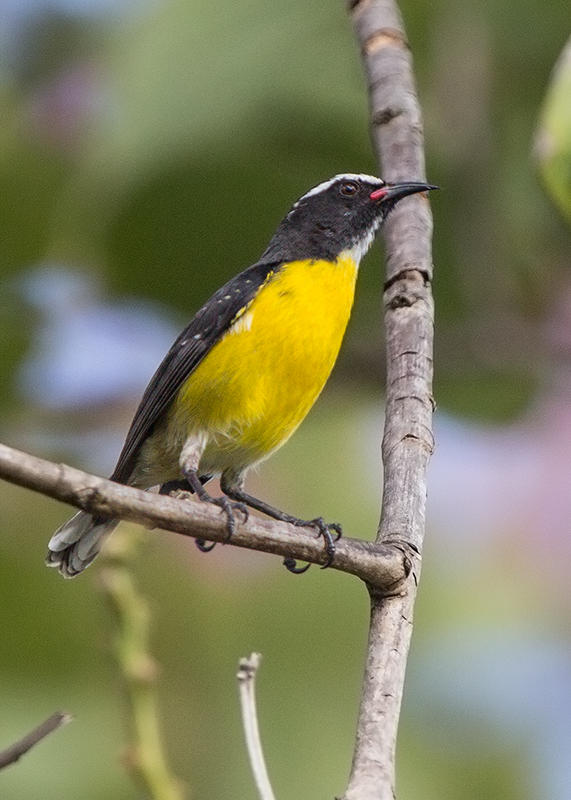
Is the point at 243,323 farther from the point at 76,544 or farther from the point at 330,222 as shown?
the point at 76,544

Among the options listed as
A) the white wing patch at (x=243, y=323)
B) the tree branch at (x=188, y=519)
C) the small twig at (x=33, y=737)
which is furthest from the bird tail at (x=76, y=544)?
the small twig at (x=33, y=737)

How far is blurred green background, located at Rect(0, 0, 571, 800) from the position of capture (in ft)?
12.8

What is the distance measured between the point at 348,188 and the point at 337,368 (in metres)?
0.61

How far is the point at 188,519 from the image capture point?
2.11 metres

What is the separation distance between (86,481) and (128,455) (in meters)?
1.98

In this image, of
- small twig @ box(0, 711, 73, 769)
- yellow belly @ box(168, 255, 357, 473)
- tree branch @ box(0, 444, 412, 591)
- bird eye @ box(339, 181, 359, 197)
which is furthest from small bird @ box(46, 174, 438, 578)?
small twig @ box(0, 711, 73, 769)

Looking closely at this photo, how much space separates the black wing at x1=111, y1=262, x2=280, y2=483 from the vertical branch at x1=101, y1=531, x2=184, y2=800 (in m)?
1.22

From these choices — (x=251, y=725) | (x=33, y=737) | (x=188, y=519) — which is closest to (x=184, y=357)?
(x=188, y=519)

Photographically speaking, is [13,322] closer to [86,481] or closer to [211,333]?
[211,333]

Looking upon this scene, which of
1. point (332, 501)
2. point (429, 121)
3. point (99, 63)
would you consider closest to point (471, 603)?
point (332, 501)

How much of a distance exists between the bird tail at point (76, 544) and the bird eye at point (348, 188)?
4.57ft

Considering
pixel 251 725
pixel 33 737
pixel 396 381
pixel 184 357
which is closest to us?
pixel 33 737

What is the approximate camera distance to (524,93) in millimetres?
4492

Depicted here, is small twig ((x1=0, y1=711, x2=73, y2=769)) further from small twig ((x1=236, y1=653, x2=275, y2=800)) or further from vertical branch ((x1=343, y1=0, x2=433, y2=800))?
vertical branch ((x1=343, y1=0, x2=433, y2=800))
